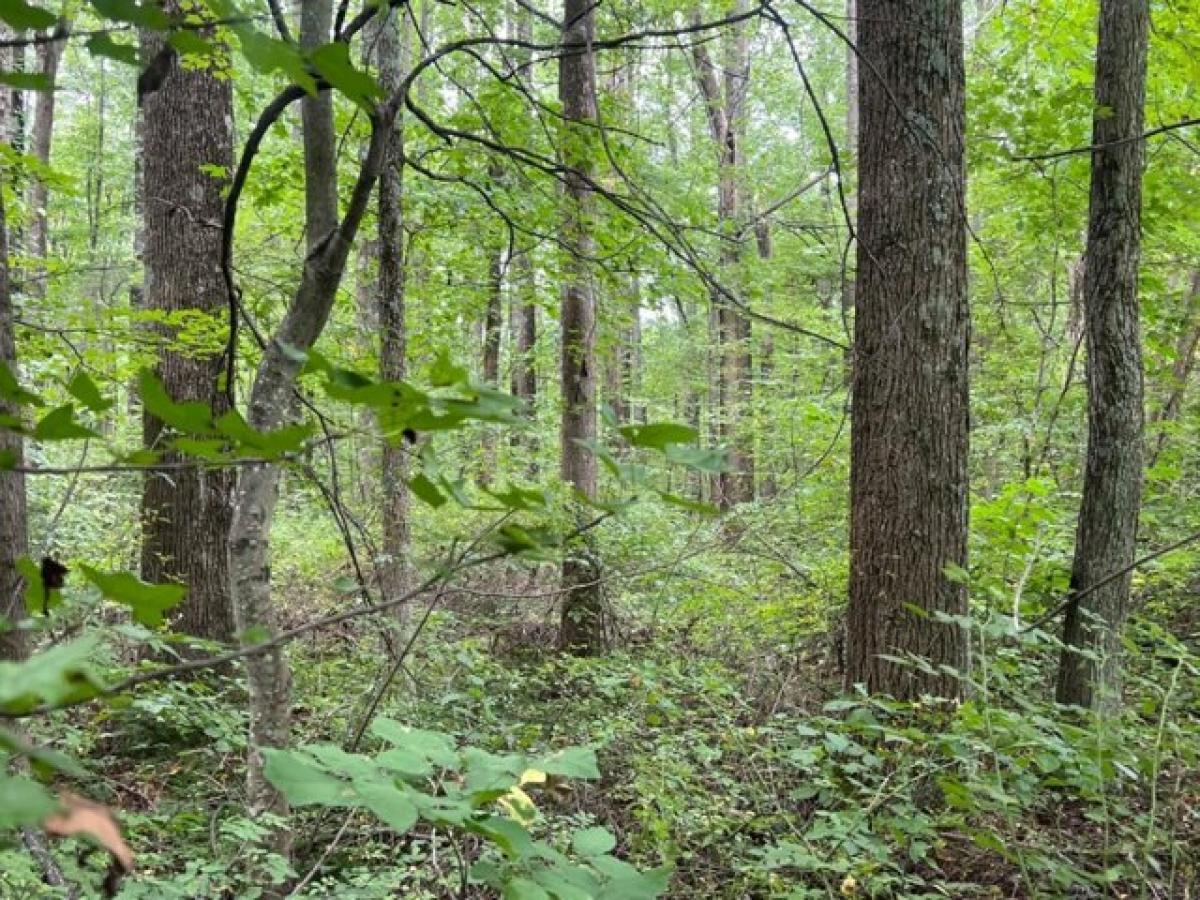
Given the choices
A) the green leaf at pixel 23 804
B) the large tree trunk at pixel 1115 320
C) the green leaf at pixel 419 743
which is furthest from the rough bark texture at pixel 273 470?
the large tree trunk at pixel 1115 320

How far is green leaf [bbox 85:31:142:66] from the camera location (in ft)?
2.83

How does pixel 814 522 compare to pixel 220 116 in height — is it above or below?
below

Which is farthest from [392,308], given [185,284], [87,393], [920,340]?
[87,393]

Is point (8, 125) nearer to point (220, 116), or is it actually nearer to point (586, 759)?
point (220, 116)

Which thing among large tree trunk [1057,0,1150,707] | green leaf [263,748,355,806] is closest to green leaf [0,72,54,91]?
green leaf [263,748,355,806]

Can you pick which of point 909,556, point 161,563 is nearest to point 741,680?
point 909,556

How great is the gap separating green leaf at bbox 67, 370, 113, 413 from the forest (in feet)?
0.04

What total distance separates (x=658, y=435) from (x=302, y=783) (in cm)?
73

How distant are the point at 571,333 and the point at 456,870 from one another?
15.4ft

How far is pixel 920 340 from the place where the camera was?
13.0ft

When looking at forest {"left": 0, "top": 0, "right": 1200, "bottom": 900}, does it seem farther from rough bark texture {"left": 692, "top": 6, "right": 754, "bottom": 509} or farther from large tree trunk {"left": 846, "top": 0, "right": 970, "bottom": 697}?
rough bark texture {"left": 692, "top": 6, "right": 754, "bottom": 509}

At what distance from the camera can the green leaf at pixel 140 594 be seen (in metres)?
0.84

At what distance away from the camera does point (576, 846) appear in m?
1.37

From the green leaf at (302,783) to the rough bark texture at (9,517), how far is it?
1.77m
